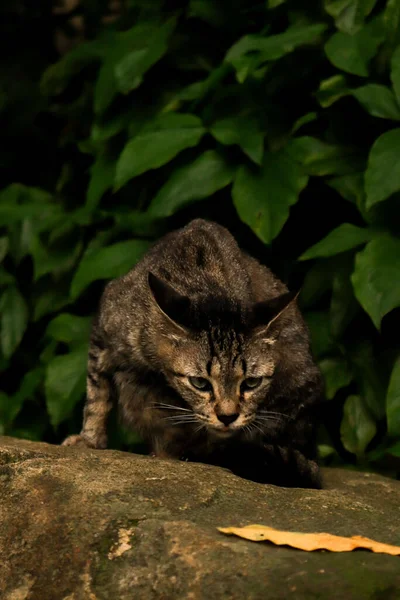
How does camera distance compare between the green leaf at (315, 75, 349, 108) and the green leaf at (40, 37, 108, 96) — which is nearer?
the green leaf at (315, 75, 349, 108)

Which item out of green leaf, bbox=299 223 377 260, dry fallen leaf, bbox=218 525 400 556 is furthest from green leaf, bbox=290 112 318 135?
dry fallen leaf, bbox=218 525 400 556

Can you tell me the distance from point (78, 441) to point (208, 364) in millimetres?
901

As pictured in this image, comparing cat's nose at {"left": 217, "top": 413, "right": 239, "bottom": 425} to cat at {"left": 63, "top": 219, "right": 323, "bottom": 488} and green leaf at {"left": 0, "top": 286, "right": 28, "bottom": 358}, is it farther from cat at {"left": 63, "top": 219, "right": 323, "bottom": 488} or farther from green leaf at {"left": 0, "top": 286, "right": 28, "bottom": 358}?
green leaf at {"left": 0, "top": 286, "right": 28, "bottom": 358}

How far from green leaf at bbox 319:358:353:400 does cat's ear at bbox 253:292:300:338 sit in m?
1.11

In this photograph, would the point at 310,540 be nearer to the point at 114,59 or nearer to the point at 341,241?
the point at 341,241

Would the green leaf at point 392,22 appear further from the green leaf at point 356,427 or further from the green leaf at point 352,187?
the green leaf at point 356,427

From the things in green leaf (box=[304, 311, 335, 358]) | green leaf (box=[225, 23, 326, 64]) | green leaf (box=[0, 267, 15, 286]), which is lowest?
green leaf (box=[0, 267, 15, 286])

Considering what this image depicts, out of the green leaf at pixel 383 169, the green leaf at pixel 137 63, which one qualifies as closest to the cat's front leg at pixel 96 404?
the green leaf at pixel 383 169

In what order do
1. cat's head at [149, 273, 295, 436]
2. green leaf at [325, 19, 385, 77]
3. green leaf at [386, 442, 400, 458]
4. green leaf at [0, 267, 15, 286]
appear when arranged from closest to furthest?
cat's head at [149, 273, 295, 436] → green leaf at [386, 442, 400, 458] → green leaf at [325, 19, 385, 77] → green leaf at [0, 267, 15, 286]

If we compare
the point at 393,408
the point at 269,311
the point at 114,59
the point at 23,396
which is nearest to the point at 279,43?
the point at 114,59

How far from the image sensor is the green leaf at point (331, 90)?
5.34m

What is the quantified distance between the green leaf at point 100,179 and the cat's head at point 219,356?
83.0 inches

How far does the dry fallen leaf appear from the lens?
2.99 metres

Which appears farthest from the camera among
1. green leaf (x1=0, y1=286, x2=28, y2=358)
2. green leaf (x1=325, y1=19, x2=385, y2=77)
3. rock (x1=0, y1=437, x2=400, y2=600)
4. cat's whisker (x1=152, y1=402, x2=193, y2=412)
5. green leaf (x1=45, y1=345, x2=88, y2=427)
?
green leaf (x1=0, y1=286, x2=28, y2=358)
